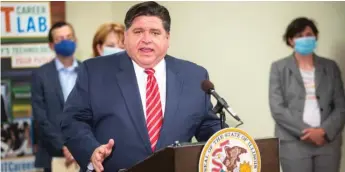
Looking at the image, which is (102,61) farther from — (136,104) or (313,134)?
(313,134)

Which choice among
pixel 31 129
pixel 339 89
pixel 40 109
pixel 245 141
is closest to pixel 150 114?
pixel 245 141

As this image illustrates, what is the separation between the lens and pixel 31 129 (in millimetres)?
4703

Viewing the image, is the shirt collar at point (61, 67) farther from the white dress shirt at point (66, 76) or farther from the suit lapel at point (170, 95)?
the suit lapel at point (170, 95)

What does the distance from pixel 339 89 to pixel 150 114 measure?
7.20 ft

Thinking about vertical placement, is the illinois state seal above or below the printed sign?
above

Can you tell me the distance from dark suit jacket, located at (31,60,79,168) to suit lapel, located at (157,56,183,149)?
5.64 ft

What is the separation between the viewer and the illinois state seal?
169 centimetres

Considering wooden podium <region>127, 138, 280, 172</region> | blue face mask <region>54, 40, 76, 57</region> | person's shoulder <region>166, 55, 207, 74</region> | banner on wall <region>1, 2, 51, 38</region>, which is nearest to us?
wooden podium <region>127, 138, 280, 172</region>

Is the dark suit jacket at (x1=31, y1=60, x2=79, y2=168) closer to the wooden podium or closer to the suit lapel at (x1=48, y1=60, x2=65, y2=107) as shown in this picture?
the suit lapel at (x1=48, y1=60, x2=65, y2=107)

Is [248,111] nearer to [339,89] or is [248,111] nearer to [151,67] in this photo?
[339,89]

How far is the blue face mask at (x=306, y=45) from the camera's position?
386 cm

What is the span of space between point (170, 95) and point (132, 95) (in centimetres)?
15

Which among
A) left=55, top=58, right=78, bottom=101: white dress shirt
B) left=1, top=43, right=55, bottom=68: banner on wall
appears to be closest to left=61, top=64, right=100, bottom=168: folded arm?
left=55, top=58, right=78, bottom=101: white dress shirt

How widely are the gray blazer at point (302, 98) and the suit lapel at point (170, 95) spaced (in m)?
1.82
